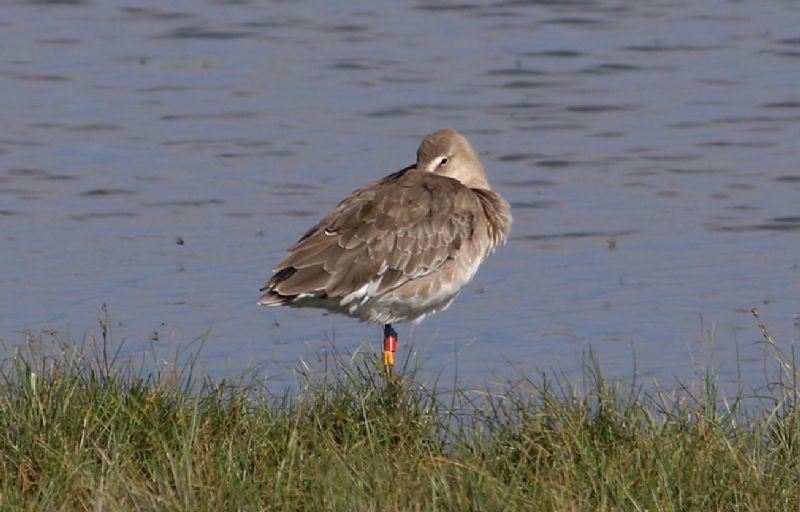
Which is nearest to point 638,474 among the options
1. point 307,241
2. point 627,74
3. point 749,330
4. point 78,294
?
point 307,241

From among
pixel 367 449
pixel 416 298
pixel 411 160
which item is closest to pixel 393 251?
pixel 416 298

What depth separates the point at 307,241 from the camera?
33.9 ft

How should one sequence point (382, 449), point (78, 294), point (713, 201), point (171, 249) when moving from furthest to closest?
1. point (713, 201)
2. point (171, 249)
3. point (78, 294)
4. point (382, 449)

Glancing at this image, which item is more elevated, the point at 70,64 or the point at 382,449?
the point at 70,64

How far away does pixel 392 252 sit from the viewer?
1043 cm

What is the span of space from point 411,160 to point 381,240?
6.13m

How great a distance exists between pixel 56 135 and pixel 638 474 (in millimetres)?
11472

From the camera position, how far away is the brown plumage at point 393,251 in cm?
1013

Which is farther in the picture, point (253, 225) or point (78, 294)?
point (253, 225)

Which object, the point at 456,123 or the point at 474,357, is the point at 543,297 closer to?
the point at 474,357

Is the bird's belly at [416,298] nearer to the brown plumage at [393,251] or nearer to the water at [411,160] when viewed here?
the brown plumage at [393,251]

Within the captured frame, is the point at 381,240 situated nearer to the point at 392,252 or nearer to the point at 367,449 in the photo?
the point at 392,252

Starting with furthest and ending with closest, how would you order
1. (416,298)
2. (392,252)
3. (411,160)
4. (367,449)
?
(411,160) < (416,298) < (392,252) < (367,449)

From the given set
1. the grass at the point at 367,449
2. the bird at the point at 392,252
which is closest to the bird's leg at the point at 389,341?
the bird at the point at 392,252
